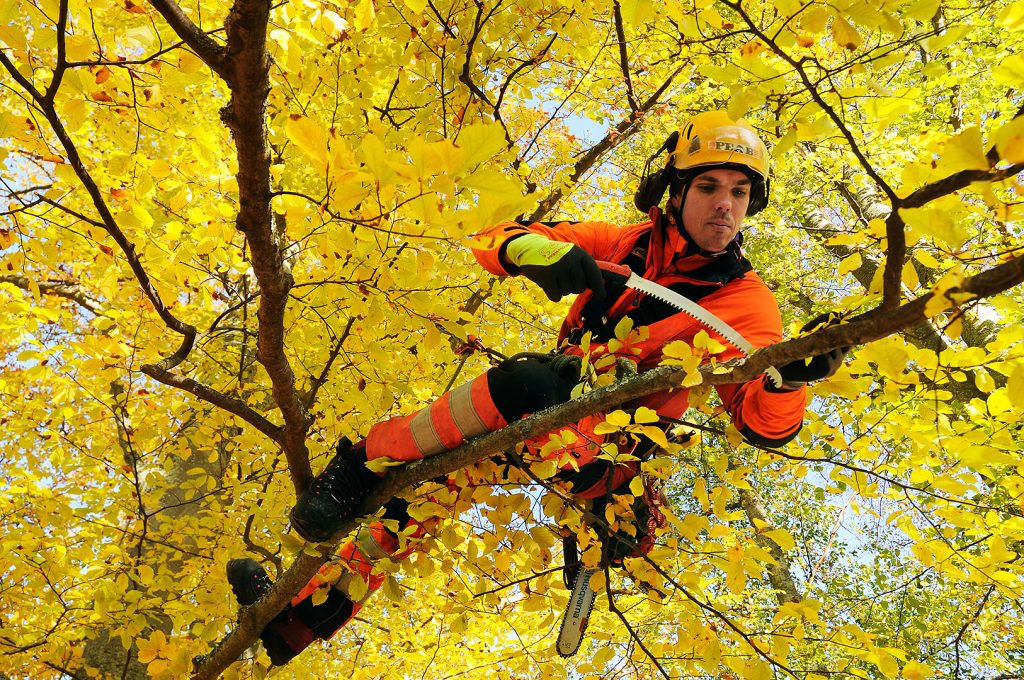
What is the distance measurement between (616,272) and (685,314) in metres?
0.32

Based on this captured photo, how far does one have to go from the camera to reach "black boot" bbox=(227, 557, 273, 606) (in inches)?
105

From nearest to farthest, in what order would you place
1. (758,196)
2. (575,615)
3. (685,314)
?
(685,314) → (575,615) → (758,196)

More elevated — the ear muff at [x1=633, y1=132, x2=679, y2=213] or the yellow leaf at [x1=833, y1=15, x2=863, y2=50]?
the ear muff at [x1=633, y1=132, x2=679, y2=213]

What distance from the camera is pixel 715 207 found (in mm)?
2594

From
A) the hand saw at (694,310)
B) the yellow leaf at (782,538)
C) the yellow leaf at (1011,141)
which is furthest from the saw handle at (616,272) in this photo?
the yellow leaf at (1011,141)

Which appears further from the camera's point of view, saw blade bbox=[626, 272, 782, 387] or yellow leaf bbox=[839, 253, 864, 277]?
saw blade bbox=[626, 272, 782, 387]

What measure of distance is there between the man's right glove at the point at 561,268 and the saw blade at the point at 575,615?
120 centimetres

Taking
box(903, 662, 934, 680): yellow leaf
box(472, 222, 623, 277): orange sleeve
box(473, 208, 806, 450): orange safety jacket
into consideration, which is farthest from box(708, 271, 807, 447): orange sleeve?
box(903, 662, 934, 680): yellow leaf

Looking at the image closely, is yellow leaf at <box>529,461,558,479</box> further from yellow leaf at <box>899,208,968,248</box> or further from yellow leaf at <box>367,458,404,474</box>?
yellow leaf at <box>899,208,968,248</box>

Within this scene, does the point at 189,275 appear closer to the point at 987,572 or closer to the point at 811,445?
the point at 811,445

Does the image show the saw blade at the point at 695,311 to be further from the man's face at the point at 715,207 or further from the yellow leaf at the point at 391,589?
the yellow leaf at the point at 391,589

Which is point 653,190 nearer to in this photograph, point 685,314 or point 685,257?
point 685,257

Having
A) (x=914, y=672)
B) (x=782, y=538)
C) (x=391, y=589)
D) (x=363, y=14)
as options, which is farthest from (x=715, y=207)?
(x=391, y=589)

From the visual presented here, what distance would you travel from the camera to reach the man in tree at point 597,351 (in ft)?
6.98
